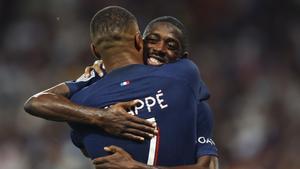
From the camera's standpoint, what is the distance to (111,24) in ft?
11.9

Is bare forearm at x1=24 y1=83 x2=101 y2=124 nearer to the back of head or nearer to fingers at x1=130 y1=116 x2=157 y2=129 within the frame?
fingers at x1=130 y1=116 x2=157 y2=129

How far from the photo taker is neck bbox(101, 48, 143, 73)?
365 cm

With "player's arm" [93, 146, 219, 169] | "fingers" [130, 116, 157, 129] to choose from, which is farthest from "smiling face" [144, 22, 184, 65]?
"player's arm" [93, 146, 219, 169]

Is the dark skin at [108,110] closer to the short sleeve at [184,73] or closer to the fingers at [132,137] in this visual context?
the fingers at [132,137]

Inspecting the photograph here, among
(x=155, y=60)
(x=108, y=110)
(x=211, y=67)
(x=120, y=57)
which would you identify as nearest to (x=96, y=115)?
(x=108, y=110)

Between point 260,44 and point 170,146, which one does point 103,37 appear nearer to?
point 170,146

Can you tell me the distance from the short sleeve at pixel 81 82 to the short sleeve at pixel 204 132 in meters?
0.50

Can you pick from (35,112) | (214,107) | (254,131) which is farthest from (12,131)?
(35,112)

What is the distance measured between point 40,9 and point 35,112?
24.8 feet

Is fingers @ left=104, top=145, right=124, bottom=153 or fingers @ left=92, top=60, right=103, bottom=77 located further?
fingers @ left=92, top=60, right=103, bottom=77

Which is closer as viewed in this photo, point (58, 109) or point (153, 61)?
point (58, 109)

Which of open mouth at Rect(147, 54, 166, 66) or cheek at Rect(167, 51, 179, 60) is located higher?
cheek at Rect(167, 51, 179, 60)

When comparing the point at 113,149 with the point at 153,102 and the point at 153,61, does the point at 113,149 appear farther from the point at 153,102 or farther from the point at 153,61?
the point at 153,61

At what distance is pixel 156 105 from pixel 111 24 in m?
0.41
